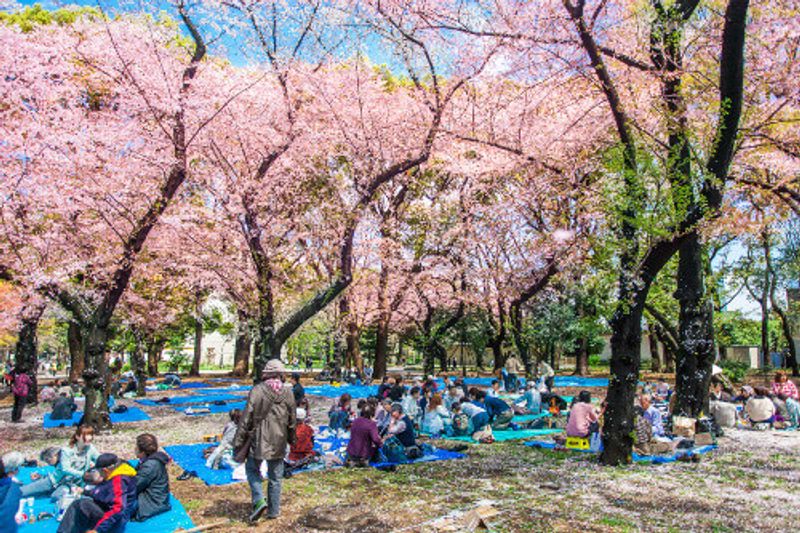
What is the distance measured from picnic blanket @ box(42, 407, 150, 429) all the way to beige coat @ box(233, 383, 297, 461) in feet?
32.0

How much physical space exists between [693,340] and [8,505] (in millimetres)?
12108

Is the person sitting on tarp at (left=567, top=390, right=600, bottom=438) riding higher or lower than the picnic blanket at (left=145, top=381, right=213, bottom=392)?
higher

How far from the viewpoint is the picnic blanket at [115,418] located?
1356 centimetres

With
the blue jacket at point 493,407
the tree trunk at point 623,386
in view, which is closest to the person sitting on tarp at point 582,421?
the tree trunk at point 623,386

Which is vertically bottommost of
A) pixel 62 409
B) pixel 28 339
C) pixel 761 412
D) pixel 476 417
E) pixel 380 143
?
pixel 62 409

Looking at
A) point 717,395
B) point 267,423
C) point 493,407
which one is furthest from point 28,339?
point 717,395

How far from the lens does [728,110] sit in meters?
8.01

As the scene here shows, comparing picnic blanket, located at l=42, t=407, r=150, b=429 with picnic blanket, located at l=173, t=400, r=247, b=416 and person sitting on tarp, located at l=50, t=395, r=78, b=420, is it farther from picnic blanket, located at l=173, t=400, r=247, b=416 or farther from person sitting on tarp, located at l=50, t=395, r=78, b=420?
picnic blanket, located at l=173, t=400, r=247, b=416

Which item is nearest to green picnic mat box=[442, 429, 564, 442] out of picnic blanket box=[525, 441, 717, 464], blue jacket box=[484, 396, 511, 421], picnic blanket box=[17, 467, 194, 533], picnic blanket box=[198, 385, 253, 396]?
blue jacket box=[484, 396, 511, 421]

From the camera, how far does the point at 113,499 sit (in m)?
5.28

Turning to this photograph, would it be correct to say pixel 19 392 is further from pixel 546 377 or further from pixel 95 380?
pixel 546 377

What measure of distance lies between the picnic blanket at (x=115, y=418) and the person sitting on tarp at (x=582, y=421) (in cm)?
1072

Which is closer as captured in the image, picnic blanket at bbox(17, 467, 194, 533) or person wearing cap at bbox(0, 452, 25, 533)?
person wearing cap at bbox(0, 452, 25, 533)

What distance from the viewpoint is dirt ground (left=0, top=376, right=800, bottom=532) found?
19.2ft
